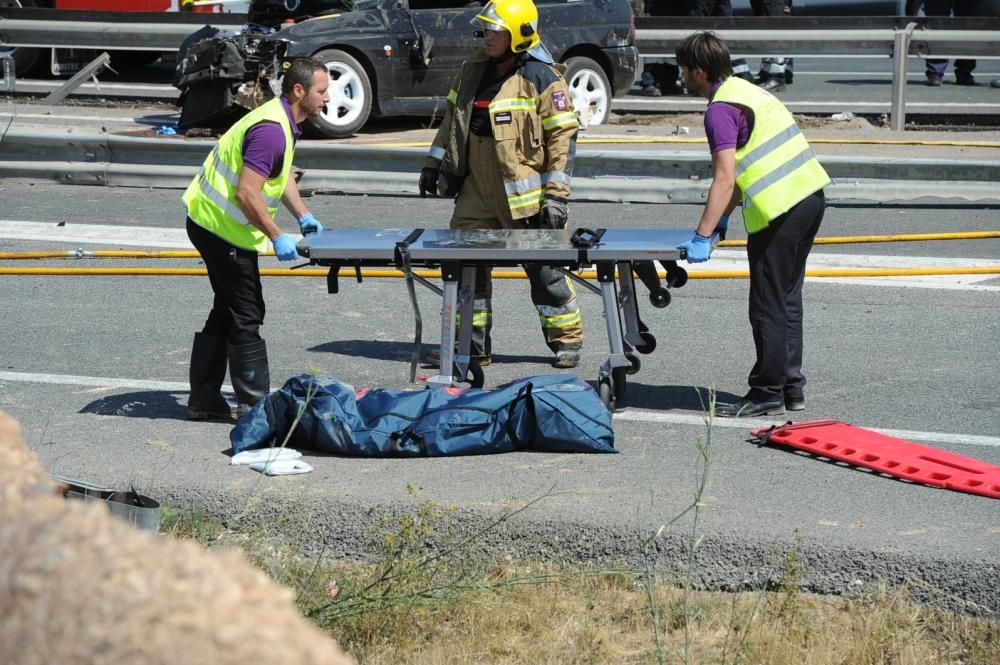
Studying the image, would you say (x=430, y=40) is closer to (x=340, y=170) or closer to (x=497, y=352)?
(x=340, y=170)

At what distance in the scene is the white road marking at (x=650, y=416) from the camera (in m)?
5.95

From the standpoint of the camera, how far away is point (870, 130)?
14727 millimetres

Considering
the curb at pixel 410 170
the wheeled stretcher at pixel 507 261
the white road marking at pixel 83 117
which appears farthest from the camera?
the white road marking at pixel 83 117

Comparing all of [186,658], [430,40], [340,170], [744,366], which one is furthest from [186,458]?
[430,40]

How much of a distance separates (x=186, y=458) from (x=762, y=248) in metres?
2.91

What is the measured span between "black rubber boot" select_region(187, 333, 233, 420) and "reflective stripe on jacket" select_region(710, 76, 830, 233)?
266 cm

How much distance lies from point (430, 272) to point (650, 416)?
3.57 metres

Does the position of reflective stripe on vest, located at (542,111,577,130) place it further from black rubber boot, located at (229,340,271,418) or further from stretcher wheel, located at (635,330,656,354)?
black rubber boot, located at (229,340,271,418)

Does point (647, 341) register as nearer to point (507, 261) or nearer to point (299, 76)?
point (507, 261)

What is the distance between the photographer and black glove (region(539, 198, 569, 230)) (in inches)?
281

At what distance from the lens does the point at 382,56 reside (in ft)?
46.3

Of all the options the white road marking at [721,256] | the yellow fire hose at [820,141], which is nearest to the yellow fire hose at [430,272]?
the white road marking at [721,256]

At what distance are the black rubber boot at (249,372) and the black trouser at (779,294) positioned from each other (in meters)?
2.41

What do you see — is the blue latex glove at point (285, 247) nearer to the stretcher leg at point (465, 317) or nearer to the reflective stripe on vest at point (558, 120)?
the stretcher leg at point (465, 317)
